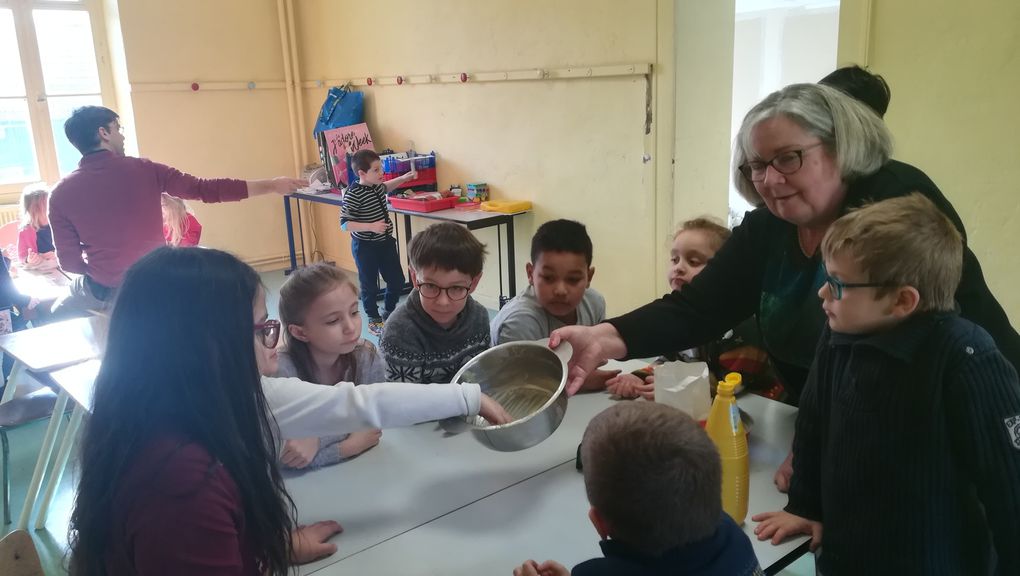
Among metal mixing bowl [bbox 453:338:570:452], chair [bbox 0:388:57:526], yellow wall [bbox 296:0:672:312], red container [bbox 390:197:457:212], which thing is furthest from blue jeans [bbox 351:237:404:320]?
metal mixing bowl [bbox 453:338:570:452]

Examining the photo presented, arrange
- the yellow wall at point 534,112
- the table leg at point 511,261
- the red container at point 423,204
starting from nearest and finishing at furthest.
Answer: the yellow wall at point 534,112, the table leg at point 511,261, the red container at point 423,204

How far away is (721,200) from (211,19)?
462 centimetres

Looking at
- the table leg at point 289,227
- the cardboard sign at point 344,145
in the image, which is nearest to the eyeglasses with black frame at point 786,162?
the cardboard sign at point 344,145

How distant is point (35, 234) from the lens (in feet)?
14.1

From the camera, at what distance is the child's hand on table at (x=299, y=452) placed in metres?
1.48

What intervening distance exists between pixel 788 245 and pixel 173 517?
4.25 feet

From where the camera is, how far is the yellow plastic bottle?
1.22 m

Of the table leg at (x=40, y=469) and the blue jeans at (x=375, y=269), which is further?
the blue jeans at (x=375, y=269)

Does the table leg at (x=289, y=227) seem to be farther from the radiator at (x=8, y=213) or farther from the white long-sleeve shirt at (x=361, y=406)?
the white long-sleeve shirt at (x=361, y=406)

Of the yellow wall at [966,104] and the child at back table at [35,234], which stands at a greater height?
the yellow wall at [966,104]

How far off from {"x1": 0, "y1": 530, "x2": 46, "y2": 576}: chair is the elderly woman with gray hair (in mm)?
1072

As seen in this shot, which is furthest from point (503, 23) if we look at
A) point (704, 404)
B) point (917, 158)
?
point (704, 404)

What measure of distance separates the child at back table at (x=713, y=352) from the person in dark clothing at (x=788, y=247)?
0.11m

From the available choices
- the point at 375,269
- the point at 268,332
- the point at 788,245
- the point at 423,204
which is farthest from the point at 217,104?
the point at 788,245
